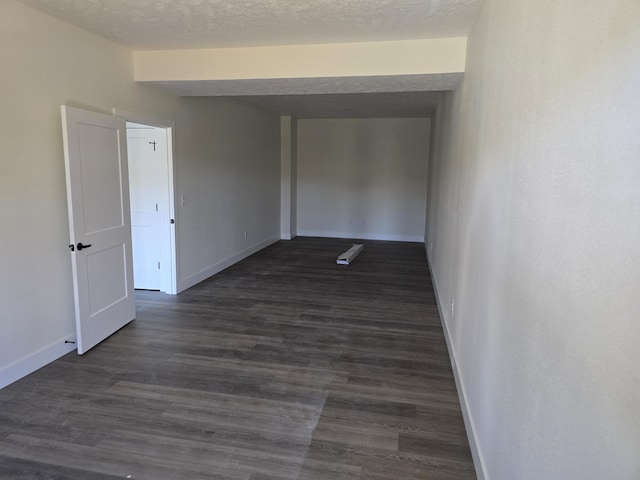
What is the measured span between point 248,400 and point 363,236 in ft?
22.9

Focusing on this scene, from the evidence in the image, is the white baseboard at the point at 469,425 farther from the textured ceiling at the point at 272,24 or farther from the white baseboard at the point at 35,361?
the white baseboard at the point at 35,361

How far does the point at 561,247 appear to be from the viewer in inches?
43.1

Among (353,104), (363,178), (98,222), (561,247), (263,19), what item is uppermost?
(353,104)

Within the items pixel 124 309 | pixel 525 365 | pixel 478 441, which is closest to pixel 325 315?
pixel 124 309

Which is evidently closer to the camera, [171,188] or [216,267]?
[171,188]

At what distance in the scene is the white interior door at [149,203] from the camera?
479cm

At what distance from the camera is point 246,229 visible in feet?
23.2

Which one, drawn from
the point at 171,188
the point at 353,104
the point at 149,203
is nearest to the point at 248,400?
the point at 171,188

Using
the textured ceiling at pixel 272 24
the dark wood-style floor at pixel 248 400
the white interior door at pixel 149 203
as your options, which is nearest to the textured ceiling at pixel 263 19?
the textured ceiling at pixel 272 24

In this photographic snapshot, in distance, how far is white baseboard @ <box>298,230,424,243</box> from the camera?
917 centimetres

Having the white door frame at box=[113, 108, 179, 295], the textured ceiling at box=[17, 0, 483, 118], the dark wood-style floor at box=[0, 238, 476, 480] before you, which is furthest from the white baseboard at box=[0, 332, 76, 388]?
the textured ceiling at box=[17, 0, 483, 118]

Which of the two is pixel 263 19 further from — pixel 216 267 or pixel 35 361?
pixel 216 267

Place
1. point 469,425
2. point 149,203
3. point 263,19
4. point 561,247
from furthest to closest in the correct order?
1. point 149,203
2. point 263,19
3. point 469,425
4. point 561,247

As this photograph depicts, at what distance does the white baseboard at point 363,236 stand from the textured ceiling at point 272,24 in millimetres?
5405
